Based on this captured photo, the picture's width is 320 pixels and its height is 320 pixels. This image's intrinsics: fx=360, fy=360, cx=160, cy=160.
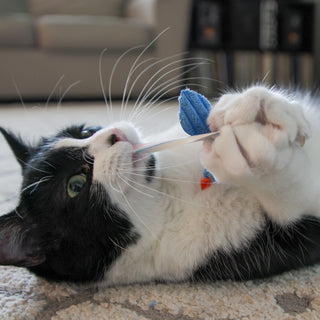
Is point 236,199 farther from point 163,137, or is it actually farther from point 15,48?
point 15,48

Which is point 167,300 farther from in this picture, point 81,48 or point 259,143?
point 81,48

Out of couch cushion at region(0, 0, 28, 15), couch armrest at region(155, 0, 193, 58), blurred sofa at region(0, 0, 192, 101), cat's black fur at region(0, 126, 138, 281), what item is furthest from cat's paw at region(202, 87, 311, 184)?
couch cushion at region(0, 0, 28, 15)

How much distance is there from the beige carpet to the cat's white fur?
49mm

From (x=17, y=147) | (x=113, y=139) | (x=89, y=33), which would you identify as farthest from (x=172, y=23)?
(x=113, y=139)

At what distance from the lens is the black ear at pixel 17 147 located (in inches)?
37.5

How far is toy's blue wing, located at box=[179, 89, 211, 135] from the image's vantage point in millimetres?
641

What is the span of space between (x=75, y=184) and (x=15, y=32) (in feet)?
9.94

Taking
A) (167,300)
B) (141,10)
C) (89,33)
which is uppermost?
(141,10)

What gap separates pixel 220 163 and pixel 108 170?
0.26 metres

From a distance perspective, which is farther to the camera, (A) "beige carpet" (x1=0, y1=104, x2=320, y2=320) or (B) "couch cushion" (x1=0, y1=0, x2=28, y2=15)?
(B) "couch cushion" (x1=0, y1=0, x2=28, y2=15)

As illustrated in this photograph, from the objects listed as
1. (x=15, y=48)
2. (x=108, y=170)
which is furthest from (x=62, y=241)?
(x=15, y=48)

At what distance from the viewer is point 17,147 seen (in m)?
0.96

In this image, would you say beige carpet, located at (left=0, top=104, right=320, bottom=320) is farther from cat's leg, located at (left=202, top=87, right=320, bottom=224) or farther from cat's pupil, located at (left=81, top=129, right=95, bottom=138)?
cat's pupil, located at (left=81, top=129, right=95, bottom=138)

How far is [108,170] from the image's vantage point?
717 mm
